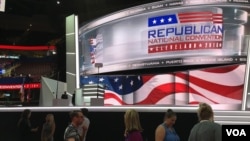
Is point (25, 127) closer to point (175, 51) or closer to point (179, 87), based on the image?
point (179, 87)

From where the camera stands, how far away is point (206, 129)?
2.94 metres

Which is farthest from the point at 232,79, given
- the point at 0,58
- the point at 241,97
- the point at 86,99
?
the point at 0,58

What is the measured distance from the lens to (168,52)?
43.2 ft

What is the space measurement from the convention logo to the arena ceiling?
1.18 meters

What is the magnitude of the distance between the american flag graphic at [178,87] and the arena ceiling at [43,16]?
2.75 metres

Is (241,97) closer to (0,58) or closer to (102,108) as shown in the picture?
(102,108)

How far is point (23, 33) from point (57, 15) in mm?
6040

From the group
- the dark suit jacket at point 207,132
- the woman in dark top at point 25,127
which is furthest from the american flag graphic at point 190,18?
the dark suit jacket at point 207,132

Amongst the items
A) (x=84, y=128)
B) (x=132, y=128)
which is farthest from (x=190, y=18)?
(x=132, y=128)

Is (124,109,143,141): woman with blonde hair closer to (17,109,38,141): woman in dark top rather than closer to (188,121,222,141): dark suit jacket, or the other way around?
(188,121,222,141): dark suit jacket

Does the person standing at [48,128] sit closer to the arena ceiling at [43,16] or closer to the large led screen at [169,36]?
the large led screen at [169,36]

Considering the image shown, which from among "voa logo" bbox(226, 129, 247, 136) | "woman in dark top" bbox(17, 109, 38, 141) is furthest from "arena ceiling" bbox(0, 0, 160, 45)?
"voa logo" bbox(226, 129, 247, 136)

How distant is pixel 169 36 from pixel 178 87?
177 centimetres

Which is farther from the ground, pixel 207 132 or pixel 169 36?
pixel 169 36
